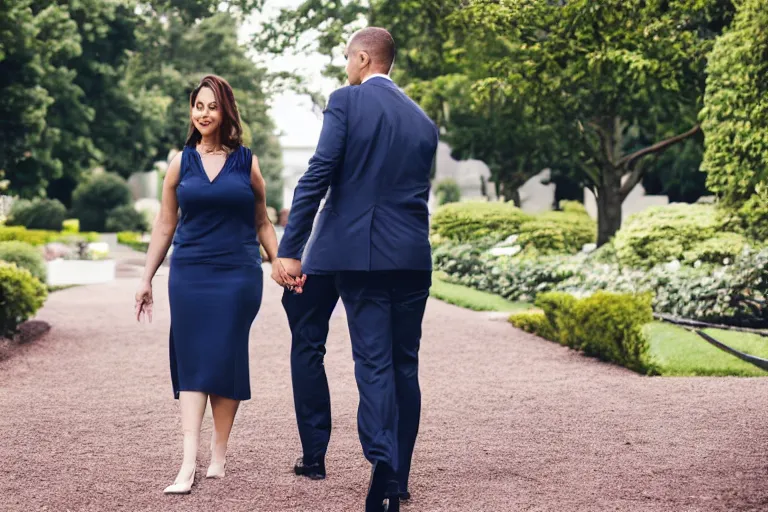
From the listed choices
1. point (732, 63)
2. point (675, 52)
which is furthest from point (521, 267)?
point (732, 63)

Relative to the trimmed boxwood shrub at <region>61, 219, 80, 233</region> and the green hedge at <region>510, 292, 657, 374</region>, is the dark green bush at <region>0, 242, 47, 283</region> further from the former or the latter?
the trimmed boxwood shrub at <region>61, 219, 80, 233</region>

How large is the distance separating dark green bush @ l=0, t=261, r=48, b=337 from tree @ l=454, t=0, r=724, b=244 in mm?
7844

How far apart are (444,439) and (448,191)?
35.8m

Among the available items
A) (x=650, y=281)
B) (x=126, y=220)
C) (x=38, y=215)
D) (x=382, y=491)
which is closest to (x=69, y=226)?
(x=38, y=215)

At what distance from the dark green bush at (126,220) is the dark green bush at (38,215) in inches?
182

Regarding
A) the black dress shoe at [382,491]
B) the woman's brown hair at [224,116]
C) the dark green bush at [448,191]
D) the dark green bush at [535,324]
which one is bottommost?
the dark green bush at [535,324]

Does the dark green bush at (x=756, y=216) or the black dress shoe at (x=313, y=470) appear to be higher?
the dark green bush at (x=756, y=216)

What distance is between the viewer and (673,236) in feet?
53.9

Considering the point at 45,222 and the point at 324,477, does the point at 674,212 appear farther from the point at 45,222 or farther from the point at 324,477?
the point at 45,222

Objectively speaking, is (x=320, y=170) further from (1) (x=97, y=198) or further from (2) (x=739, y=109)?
(1) (x=97, y=198)

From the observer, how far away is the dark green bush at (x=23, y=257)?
16384 millimetres

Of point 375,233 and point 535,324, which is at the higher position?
point 375,233

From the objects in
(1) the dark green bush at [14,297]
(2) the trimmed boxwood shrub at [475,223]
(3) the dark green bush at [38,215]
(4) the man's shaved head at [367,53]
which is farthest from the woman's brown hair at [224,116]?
(3) the dark green bush at [38,215]

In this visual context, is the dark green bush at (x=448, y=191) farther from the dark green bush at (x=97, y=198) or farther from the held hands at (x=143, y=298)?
the held hands at (x=143, y=298)
